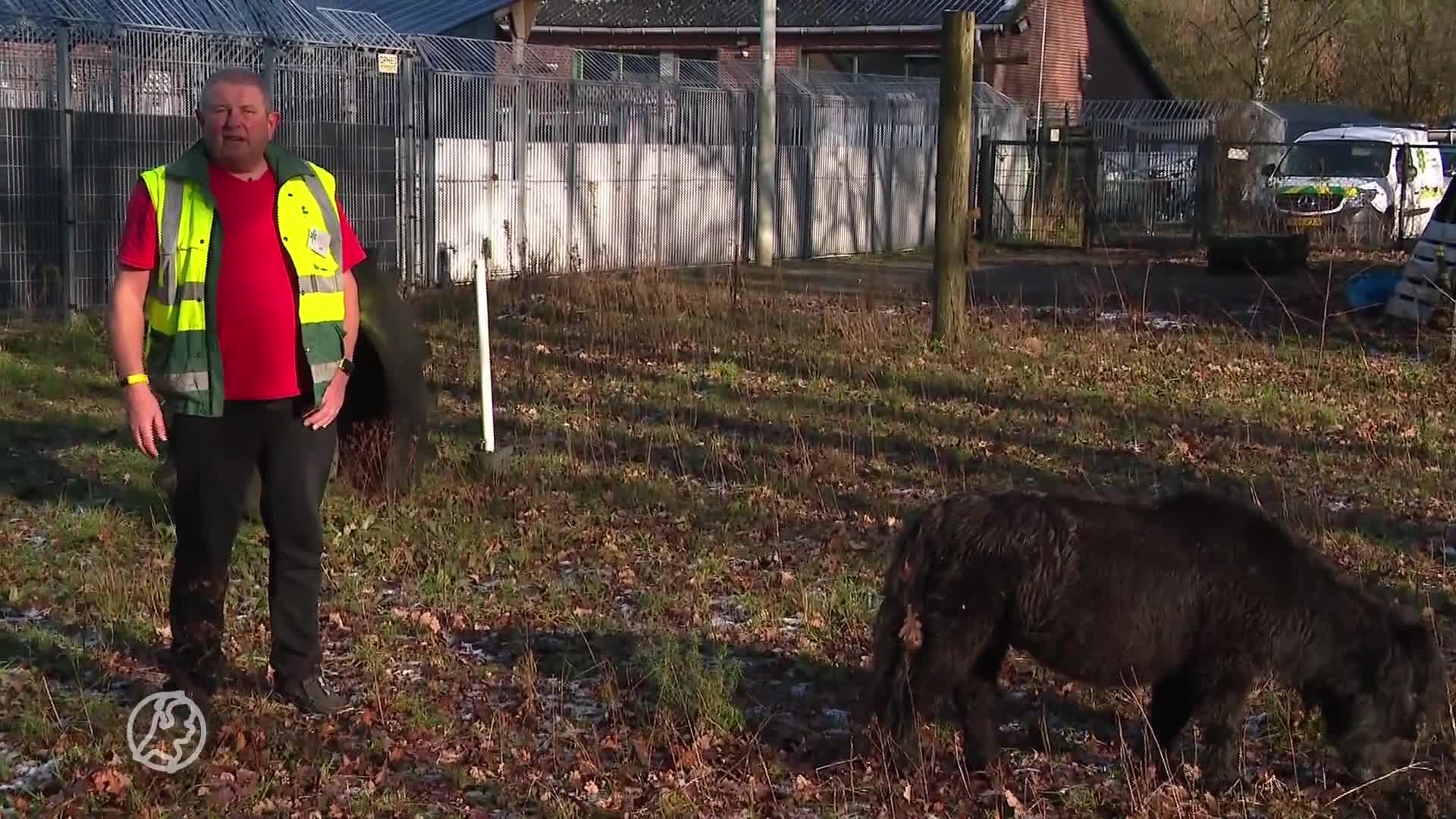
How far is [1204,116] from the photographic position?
117 ft

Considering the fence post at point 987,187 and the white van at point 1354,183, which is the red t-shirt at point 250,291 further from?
the fence post at point 987,187

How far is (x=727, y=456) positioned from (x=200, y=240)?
4.80 metres

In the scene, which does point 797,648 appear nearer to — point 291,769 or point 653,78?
point 291,769

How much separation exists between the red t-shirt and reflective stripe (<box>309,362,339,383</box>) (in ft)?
0.23

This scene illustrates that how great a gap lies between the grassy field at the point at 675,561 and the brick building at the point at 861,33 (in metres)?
26.1

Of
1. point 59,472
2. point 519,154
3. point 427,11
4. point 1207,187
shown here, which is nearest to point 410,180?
point 519,154

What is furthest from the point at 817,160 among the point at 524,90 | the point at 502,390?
the point at 502,390

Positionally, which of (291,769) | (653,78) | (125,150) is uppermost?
(653,78)

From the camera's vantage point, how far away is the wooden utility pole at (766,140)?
68.8 ft

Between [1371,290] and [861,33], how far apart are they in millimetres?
26539

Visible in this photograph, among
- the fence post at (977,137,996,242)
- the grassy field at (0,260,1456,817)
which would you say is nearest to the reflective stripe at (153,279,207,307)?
the grassy field at (0,260,1456,817)

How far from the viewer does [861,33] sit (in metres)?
40.9

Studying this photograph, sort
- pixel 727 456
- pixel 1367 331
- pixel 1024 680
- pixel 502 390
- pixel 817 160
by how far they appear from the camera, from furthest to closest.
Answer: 1. pixel 817 160
2. pixel 1367 331
3. pixel 502 390
4. pixel 727 456
5. pixel 1024 680

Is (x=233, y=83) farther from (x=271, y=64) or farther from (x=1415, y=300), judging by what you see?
(x=1415, y=300)
